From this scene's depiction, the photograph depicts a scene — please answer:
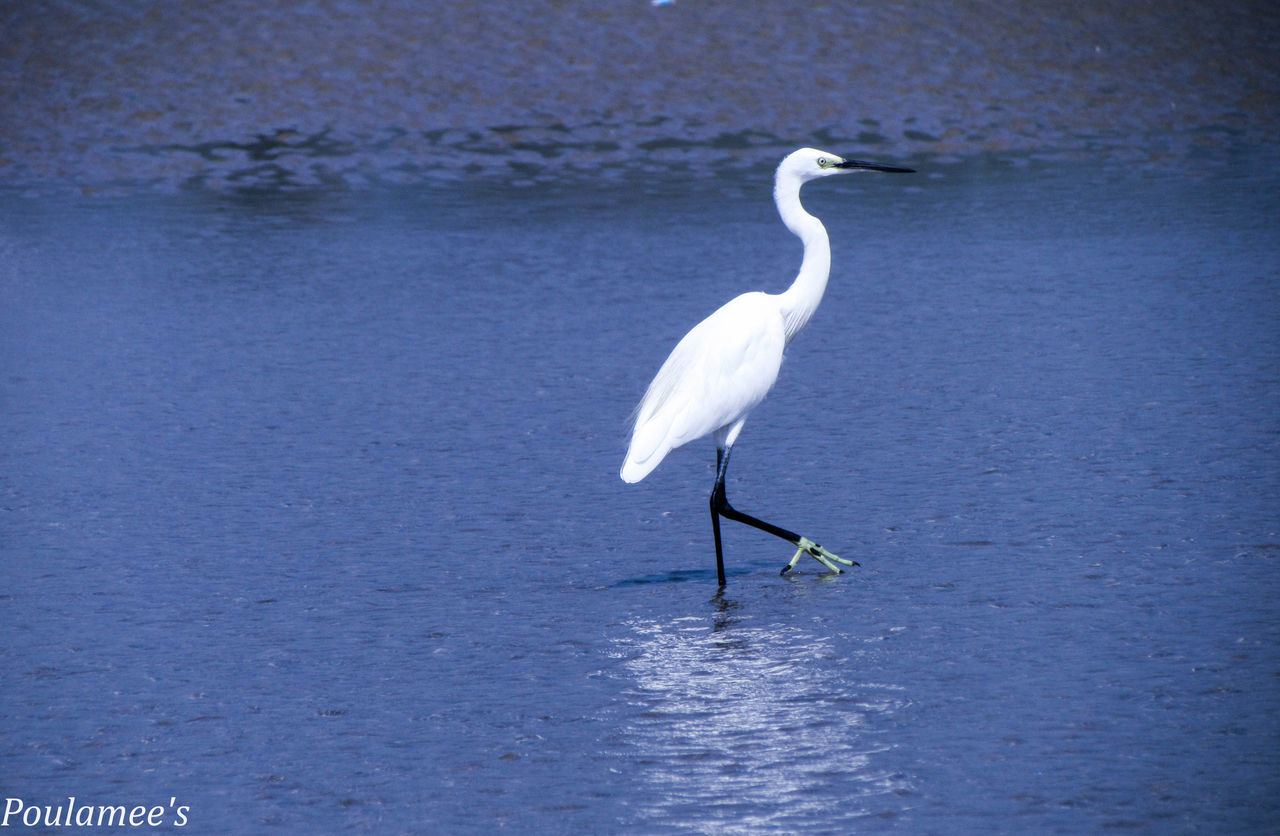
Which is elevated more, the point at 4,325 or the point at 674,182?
the point at 674,182

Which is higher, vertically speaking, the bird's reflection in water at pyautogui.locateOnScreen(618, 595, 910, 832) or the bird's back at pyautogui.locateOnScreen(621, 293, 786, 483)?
the bird's back at pyautogui.locateOnScreen(621, 293, 786, 483)

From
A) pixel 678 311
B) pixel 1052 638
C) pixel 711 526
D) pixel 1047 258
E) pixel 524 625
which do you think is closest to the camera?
pixel 1052 638

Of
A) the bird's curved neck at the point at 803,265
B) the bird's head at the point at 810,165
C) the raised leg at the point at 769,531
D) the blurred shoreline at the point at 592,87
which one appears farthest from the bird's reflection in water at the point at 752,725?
the blurred shoreline at the point at 592,87

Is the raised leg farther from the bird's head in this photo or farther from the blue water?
the bird's head

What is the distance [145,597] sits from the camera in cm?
575

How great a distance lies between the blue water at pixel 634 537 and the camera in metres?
4.32

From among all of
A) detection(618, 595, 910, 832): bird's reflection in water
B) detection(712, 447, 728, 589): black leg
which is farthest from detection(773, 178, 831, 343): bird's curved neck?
detection(618, 595, 910, 832): bird's reflection in water

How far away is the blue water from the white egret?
382mm

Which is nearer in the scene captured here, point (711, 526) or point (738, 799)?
point (738, 799)

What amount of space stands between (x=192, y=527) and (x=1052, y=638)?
3326 millimetres

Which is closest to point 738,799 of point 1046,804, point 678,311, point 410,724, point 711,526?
point 1046,804

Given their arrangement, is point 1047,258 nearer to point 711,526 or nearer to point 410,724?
point 711,526

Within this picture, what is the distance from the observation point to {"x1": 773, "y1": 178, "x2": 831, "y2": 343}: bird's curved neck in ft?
20.5

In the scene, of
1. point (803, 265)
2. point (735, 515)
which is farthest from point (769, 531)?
point (803, 265)
